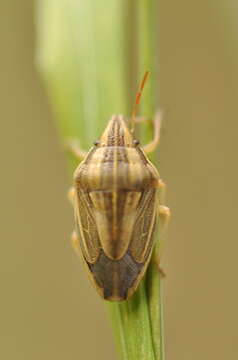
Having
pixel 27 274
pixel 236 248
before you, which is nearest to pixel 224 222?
pixel 236 248

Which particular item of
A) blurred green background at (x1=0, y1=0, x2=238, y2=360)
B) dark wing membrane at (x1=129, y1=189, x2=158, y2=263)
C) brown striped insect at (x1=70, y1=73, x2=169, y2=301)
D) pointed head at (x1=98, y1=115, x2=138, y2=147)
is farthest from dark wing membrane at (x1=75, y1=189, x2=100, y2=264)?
blurred green background at (x1=0, y1=0, x2=238, y2=360)

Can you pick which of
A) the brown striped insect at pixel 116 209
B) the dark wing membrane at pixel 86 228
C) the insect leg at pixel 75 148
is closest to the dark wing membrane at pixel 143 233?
the brown striped insect at pixel 116 209

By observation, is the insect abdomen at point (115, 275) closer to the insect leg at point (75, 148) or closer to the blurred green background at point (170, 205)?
the insect leg at point (75, 148)

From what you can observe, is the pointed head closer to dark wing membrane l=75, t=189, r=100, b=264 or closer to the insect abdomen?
dark wing membrane l=75, t=189, r=100, b=264

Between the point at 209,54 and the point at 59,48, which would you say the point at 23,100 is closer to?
the point at 209,54

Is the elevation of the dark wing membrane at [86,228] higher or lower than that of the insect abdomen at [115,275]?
higher
